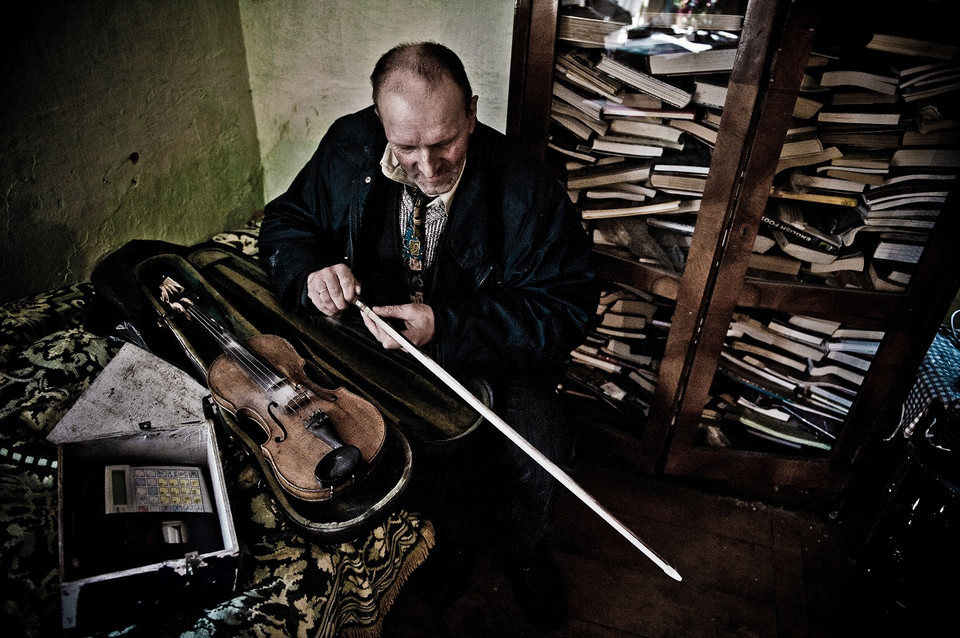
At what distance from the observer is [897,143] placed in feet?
5.11

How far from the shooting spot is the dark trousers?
1569 millimetres

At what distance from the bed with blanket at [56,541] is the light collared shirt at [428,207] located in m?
0.80

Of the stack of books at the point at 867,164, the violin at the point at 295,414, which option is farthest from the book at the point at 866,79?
the violin at the point at 295,414

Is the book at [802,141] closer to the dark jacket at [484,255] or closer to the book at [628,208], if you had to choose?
the book at [628,208]

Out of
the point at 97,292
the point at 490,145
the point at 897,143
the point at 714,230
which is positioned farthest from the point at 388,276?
the point at 897,143

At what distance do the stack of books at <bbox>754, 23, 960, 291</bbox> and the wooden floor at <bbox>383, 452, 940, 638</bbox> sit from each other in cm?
96

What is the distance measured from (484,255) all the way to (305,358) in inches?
23.5

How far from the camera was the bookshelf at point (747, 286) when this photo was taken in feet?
4.73

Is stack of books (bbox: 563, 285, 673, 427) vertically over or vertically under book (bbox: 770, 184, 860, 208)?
under

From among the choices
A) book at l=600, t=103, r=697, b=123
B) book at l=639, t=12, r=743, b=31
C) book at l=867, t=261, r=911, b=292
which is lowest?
book at l=867, t=261, r=911, b=292

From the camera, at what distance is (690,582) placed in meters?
1.84

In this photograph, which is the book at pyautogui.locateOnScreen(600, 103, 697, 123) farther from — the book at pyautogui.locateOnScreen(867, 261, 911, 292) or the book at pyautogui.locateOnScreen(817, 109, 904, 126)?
the book at pyautogui.locateOnScreen(867, 261, 911, 292)

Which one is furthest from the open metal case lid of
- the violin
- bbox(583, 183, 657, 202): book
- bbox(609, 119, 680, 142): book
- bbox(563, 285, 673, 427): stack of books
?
bbox(609, 119, 680, 142): book

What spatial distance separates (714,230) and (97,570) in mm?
1724
